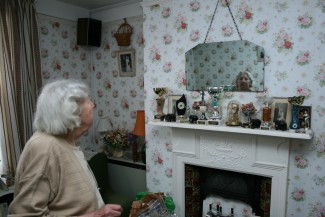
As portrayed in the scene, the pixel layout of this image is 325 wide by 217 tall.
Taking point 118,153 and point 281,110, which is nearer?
point 281,110


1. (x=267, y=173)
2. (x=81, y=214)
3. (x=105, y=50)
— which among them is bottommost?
(x=267, y=173)

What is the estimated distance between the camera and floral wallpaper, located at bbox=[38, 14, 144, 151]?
10.1 ft

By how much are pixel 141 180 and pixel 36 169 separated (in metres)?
2.12

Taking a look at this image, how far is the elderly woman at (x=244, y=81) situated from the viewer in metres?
2.16

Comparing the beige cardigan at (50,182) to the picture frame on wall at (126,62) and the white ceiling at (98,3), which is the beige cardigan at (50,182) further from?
the white ceiling at (98,3)

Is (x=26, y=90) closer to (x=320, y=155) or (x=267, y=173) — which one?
(x=267, y=173)

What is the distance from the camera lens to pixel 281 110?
2.00 m

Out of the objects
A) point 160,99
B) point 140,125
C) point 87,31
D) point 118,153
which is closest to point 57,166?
point 160,99

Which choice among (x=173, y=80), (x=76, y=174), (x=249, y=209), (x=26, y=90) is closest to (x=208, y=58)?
(x=173, y=80)

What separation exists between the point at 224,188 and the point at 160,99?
3.52 ft

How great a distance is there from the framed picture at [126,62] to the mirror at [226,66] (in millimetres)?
959

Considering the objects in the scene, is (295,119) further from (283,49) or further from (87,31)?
(87,31)

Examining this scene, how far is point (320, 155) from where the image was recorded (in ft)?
6.42

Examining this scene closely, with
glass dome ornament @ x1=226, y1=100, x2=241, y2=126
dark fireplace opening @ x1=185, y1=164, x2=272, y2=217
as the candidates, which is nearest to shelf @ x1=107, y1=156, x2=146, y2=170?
dark fireplace opening @ x1=185, y1=164, x2=272, y2=217
